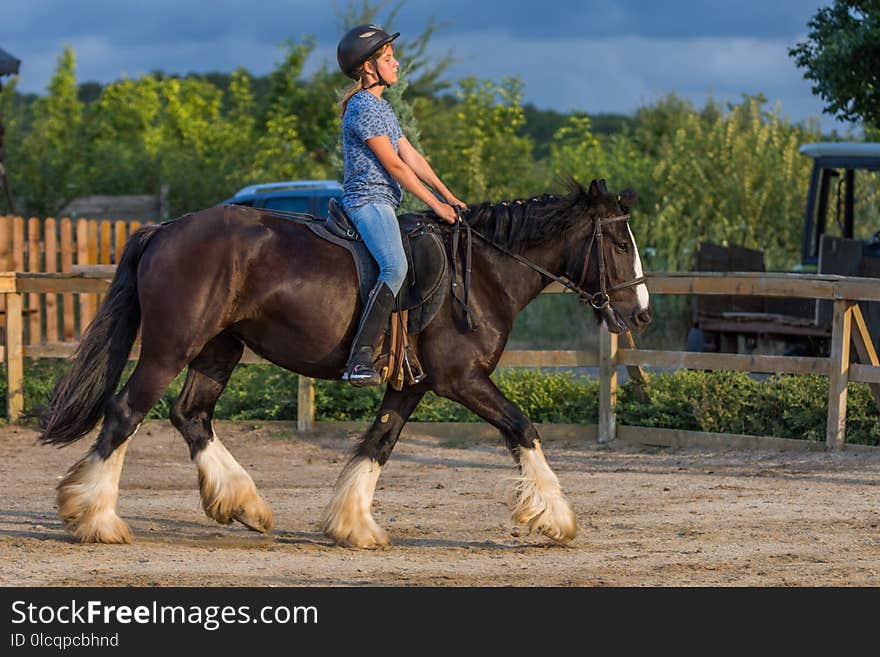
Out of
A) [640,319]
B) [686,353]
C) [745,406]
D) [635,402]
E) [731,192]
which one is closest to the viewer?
[640,319]

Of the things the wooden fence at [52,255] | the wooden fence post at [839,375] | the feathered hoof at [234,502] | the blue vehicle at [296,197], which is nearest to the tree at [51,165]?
the blue vehicle at [296,197]

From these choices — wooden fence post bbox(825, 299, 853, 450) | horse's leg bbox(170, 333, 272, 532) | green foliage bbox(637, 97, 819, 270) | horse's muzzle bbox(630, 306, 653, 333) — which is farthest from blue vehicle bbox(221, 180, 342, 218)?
horse's muzzle bbox(630, 306, 653, 333)

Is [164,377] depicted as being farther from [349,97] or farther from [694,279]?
[694,279]

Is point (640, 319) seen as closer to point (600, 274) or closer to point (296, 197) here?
point (600, 274)

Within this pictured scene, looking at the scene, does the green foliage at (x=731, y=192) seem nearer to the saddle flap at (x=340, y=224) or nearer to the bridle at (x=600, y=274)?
the bridle at (x=600, y=274)

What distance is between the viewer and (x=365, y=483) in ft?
23.9

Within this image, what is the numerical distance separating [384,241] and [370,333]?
1.65 feet

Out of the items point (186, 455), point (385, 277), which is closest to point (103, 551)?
point (385, 277)

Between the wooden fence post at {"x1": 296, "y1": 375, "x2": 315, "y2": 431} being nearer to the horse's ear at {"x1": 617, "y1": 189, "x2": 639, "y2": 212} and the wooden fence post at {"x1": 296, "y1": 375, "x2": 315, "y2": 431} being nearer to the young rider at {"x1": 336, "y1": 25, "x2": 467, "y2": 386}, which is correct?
the young rider at {"x1": 336, "y1": 25, "x2": 467, "y2": 386}

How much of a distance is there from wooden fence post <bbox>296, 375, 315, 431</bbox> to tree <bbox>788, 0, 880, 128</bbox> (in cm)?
728

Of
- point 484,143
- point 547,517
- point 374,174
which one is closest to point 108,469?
point 374,174

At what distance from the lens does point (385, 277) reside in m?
7.02

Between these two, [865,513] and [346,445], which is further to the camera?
[346,445]
